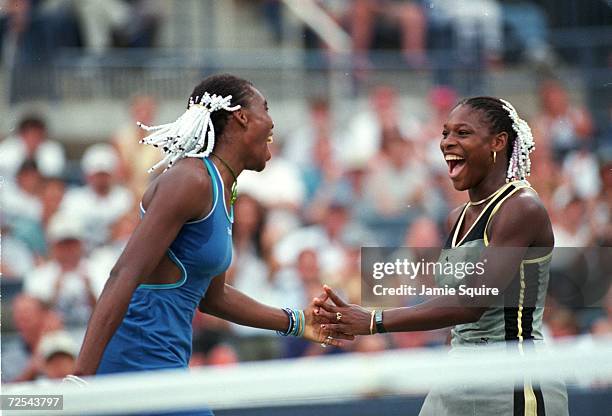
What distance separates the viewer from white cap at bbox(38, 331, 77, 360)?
5961 millimetres

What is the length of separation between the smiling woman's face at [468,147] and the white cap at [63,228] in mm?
4103

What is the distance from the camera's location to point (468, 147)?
379 cm

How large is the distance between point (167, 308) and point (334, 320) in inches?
28.4

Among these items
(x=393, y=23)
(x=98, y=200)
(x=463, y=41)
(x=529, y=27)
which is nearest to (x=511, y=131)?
(x=98, y=200)

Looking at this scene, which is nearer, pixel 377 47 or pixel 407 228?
pixel 407 228

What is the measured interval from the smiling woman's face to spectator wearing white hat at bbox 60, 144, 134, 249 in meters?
4.29

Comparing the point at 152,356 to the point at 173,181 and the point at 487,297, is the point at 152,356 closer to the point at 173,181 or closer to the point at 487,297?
the point at 173,181

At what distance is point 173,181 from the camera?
3426 millimetres

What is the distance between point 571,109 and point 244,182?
3173mm

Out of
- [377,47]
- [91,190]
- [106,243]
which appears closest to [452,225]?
[106,243]

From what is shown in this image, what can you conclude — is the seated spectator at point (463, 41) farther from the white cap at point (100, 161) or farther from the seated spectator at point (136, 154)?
the white cap at point (100, 161)

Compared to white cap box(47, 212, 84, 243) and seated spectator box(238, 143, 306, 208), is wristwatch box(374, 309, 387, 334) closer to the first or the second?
white cap box(47, 212, 84, 243)

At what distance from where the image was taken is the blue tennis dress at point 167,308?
11.5 ft

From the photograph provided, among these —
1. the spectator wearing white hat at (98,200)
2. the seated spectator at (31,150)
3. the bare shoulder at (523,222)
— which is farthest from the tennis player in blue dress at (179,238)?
the seated spectator at (31,150)
